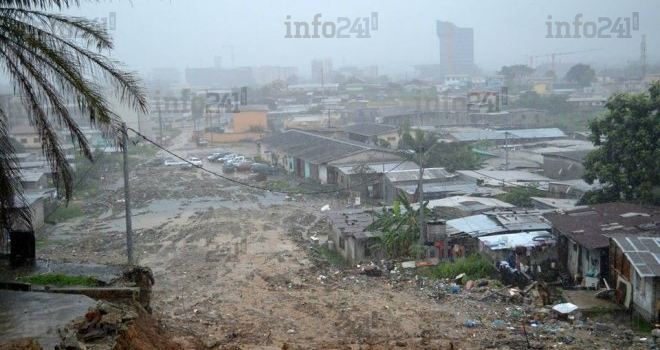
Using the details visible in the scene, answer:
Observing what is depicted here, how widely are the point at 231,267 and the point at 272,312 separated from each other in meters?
3.23

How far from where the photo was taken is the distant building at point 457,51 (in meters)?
103

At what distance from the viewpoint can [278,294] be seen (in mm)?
10812

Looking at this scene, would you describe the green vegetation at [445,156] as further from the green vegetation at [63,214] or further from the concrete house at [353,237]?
the green vegetation at [63,214]

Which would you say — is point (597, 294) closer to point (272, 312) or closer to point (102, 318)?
point (272, 312)

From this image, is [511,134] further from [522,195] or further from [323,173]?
[522,195]

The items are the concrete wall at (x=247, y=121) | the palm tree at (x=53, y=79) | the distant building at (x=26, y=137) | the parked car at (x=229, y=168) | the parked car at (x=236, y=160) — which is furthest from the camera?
the concrete wall at (x=247, y=121)

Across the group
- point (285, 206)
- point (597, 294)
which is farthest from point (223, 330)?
point (285, 206)

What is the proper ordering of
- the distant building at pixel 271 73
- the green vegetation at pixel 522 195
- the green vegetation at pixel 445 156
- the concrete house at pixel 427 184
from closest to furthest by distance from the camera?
1. the green vegetation at pixel 522 195
2. the concrete house at pixel 427 184
3. the green vegetation at pixel 445 156
4. the distant building at pixel 271 73

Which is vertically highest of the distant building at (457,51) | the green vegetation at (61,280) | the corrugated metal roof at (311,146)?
the distant building at (457,51)

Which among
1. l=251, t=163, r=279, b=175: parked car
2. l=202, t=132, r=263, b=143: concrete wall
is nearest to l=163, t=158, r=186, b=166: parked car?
l=251, t=163, r=279, b=175: parked car

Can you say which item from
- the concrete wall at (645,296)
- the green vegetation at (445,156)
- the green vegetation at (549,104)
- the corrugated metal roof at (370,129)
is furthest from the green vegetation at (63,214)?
the green vegetation at (549,104)

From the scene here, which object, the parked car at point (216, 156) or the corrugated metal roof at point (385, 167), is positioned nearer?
the corrugated metal roof at point (385, 167)

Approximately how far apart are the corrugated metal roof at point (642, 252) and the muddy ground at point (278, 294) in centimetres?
81

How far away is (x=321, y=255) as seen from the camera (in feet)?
44.9
